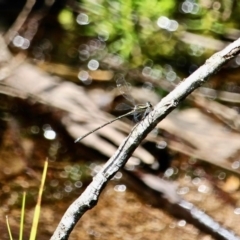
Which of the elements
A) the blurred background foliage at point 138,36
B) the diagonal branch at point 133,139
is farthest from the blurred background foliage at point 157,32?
the diagonal branch at point 133,139

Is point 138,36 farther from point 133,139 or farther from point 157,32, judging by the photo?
point 133,139

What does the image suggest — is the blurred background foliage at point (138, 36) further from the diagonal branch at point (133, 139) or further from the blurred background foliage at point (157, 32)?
the diagonal branch at point (133, 139)

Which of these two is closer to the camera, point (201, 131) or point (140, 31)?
point (201, 131)

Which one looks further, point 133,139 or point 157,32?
point 157,32

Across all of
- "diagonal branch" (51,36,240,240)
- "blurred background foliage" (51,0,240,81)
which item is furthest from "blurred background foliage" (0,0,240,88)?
"diagonal branch" (51,36,240,240)

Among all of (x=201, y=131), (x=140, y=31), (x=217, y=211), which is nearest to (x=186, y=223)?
(x=217, y=211)

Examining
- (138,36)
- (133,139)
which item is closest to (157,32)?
(138,36)

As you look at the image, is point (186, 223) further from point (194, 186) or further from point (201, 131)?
point (201, 131)

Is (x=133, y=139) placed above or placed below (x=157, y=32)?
below
